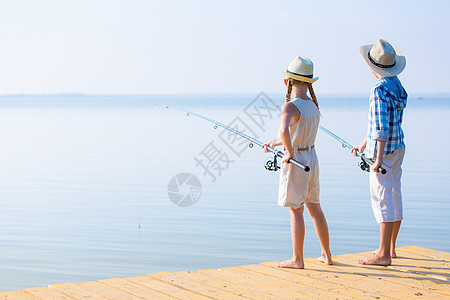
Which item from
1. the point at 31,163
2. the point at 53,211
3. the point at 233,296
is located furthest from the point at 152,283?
the point at 31,163

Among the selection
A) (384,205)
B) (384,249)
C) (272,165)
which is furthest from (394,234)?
(272,165)

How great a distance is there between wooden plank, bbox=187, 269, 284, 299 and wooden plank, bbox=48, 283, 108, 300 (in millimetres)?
713

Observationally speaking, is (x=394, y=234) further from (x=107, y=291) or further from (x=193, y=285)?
(x=107, y=291)

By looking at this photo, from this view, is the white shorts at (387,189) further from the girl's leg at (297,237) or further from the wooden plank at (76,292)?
→ the wooden plank at (76,292)

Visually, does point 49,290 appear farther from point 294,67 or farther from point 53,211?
point 53,211

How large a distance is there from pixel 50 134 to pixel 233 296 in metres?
22.0

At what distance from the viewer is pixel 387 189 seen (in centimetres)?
494

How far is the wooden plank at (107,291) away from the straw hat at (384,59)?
2.25 m

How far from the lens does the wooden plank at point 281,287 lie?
13.7ft

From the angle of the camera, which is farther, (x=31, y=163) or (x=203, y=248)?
(x=31, y=163)

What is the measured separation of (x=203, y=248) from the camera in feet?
24.8

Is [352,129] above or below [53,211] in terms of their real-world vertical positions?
above

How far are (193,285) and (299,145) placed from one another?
45.2 inches

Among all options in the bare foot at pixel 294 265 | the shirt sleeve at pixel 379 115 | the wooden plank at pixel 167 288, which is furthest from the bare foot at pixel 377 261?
the wooden plank at pixel 167 288
